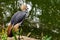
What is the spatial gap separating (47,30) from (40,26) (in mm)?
92

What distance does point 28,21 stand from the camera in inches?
86.5

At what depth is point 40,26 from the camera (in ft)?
6.97

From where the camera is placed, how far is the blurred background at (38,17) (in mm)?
2027

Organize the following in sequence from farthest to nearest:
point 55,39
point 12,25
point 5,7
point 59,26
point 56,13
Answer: point 5,7 < point 56,13 < point 59,26 < point 55,39 < point 12,25

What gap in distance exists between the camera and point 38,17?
2242mm

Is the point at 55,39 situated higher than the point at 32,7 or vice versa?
the point at 32,7

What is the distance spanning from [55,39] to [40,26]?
23 cm

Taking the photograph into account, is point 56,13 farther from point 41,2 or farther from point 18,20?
point 18,20

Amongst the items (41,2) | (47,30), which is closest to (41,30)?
(47,30)

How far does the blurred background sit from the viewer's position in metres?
2.03

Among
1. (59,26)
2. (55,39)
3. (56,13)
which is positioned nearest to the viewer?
(55,39)

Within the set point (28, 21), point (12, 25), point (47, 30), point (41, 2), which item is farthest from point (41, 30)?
point (41, 2)

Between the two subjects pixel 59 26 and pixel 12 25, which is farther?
pixel 59 26

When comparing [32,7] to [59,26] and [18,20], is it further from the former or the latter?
[18,20]
